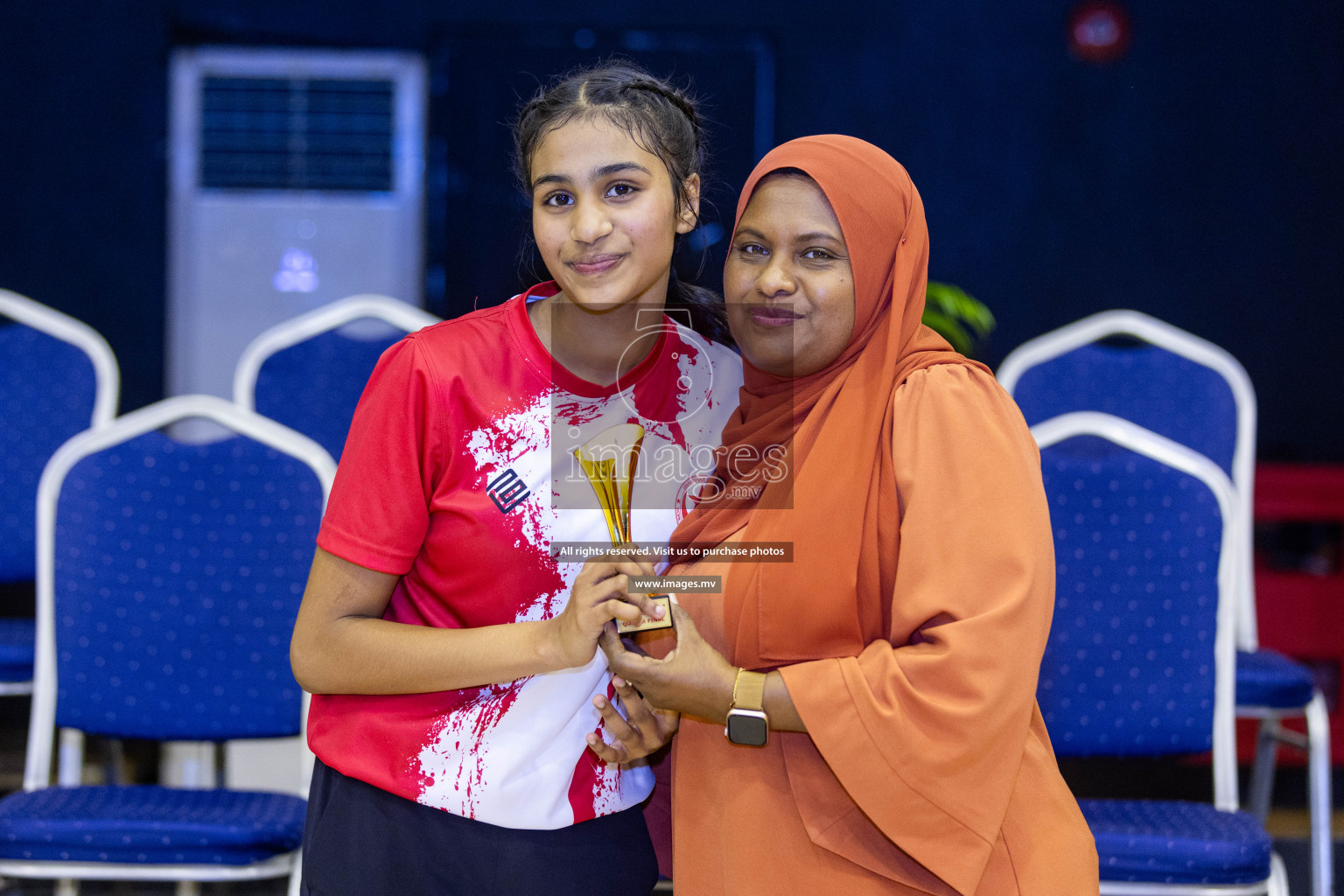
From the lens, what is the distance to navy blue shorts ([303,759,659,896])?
3.72 ft

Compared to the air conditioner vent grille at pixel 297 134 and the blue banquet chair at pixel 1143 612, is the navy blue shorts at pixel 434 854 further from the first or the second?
the air conditioner vent grille at pixel 297 134

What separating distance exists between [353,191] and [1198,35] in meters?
3.32

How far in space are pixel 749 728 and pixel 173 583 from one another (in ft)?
3.90

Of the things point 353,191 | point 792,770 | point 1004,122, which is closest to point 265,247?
point 353,191

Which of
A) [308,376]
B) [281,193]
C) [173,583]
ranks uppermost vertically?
[281,193]

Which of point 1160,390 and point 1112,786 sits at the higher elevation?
point 1160,390

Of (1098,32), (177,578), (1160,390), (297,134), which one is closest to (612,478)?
(177,578)

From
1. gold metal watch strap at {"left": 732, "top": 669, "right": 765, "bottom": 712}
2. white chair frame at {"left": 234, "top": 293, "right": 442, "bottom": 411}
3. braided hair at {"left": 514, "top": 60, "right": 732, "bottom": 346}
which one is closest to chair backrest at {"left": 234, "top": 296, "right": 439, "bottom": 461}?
white chair frame at {"left": 234, "top": 293, "right": 442, "bottom": 411}

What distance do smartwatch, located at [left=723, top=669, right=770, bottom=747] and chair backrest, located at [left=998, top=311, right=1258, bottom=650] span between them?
62.5 inches

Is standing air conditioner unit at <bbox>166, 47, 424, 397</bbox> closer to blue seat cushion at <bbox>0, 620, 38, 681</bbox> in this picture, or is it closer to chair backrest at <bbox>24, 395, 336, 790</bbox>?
blue seat cushion at <bbox>0, 620, 38, 681</bbox>

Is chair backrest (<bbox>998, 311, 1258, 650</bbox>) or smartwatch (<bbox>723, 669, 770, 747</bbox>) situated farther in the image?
chair backrest (<bbox>998, 311, 1258, 650</bbox>)

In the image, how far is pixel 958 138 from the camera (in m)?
4.37

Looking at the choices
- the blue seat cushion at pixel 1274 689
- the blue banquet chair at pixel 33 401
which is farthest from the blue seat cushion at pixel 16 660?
the blue seat cushion at pixel 1274 689

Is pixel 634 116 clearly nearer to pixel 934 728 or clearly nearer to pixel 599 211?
pixel 599 211
